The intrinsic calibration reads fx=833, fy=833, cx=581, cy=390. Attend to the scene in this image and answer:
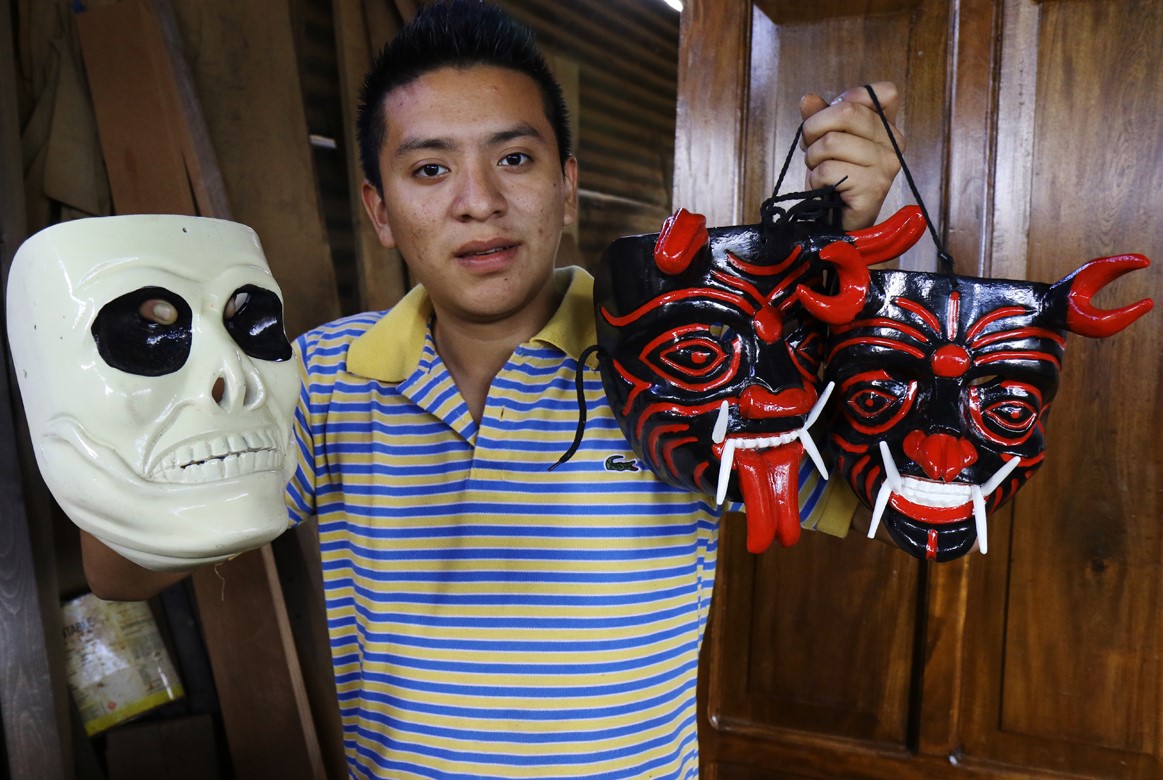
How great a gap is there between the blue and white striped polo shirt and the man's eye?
28cm

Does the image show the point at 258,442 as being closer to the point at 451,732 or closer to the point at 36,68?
the point at 451,732

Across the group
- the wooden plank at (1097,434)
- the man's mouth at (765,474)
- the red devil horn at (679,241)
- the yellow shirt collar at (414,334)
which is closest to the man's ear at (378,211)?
the yellow shirt collar at (414,334)

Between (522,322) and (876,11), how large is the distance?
3.57ft

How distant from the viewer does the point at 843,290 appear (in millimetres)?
870

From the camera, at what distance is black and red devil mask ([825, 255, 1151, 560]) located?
0.90m

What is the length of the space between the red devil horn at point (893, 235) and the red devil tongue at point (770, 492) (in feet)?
0.74

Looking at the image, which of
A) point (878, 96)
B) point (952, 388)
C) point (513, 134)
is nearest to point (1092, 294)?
point (952, 388)

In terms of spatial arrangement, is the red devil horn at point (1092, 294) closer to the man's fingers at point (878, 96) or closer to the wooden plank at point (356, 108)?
the man's fingers at point (878, 96)

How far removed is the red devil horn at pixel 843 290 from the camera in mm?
847

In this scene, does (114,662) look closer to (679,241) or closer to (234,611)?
(234,611)

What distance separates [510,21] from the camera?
1.28 meters

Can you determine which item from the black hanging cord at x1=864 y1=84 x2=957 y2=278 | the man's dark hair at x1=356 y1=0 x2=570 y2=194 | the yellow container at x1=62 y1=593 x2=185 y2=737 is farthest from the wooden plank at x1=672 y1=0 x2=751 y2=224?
the yellow container at x1=62 y1=593 x2=185 y2=737

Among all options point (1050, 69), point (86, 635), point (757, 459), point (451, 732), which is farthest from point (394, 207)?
point (86, 635)

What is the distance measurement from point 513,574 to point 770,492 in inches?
19.5
